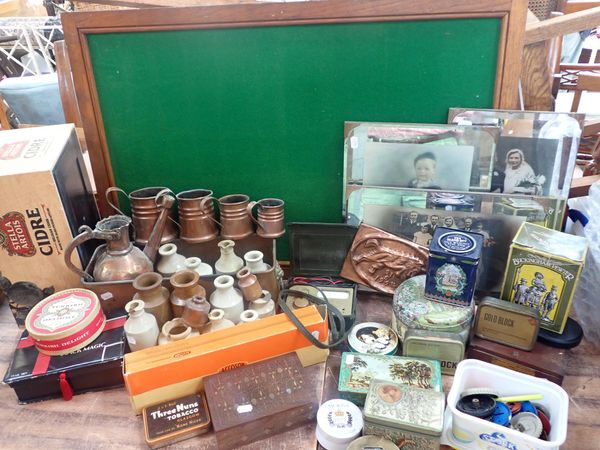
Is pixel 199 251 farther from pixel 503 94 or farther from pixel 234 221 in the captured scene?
pixel 503 94

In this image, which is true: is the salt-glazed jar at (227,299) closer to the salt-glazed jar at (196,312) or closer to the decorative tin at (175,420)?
the salt-glazed jar at (196,312)

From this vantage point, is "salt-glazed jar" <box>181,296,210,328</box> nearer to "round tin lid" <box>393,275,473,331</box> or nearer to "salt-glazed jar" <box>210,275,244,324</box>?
"salt-glazed jar" <box>210,275,244,324</box>

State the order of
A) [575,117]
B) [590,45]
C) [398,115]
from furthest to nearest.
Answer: [590,45], [398,115], [575,117]

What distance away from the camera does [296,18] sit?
1013 mm

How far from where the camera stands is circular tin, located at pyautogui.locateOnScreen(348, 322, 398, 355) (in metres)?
0.94

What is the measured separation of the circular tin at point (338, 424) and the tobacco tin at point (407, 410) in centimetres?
5

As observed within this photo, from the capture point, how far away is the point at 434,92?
1.04m

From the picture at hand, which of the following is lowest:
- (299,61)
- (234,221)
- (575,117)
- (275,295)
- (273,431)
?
(273,431)

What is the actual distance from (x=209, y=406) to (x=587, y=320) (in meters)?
0.82

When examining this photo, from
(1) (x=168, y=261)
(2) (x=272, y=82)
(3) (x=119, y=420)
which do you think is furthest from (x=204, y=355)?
(2) (x=272, y=82)

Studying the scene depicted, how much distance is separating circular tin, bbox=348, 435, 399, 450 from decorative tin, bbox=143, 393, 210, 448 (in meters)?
0.26

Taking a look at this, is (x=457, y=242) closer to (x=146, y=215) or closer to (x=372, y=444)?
(x=372, y=444)

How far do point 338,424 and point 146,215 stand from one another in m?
0.67

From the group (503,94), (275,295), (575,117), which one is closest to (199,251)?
(275,295)
